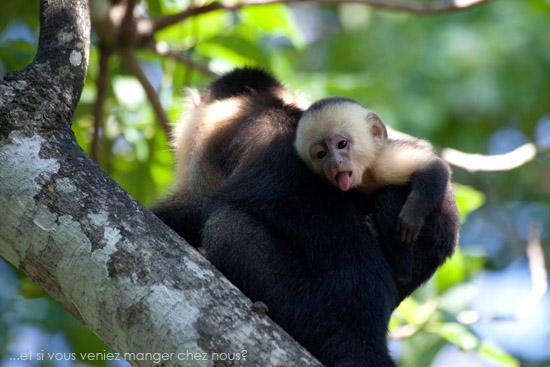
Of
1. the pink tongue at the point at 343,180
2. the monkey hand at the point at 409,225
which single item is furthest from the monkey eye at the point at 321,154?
the monkey hand at the point at 409,225

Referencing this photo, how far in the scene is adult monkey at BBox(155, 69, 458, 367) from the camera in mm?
3604

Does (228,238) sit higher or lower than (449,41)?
lower

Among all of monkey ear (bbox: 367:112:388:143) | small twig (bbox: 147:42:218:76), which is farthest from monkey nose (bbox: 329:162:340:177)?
small twig (bbox: 147:42:218:76)

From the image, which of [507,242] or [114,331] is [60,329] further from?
[507,242]

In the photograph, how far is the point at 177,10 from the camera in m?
6.07

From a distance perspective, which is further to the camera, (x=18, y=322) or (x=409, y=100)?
(x=409, y=100)

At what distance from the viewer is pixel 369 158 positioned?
14.2ft

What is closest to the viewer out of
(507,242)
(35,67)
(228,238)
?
(35,67)

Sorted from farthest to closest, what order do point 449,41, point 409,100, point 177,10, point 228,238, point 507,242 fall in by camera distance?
point 507,242 < point 449,41 < point 409,100 < point 177,10 < point 228,238

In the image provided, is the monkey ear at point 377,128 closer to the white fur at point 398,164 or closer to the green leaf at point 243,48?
the white fur at point 398,164

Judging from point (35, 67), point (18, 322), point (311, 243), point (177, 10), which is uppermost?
point (177, 10)

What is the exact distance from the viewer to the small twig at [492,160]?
18.2 ft

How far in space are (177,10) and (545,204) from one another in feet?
20.5

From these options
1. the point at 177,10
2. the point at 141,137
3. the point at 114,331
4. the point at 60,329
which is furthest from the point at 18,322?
the point at 114,331
